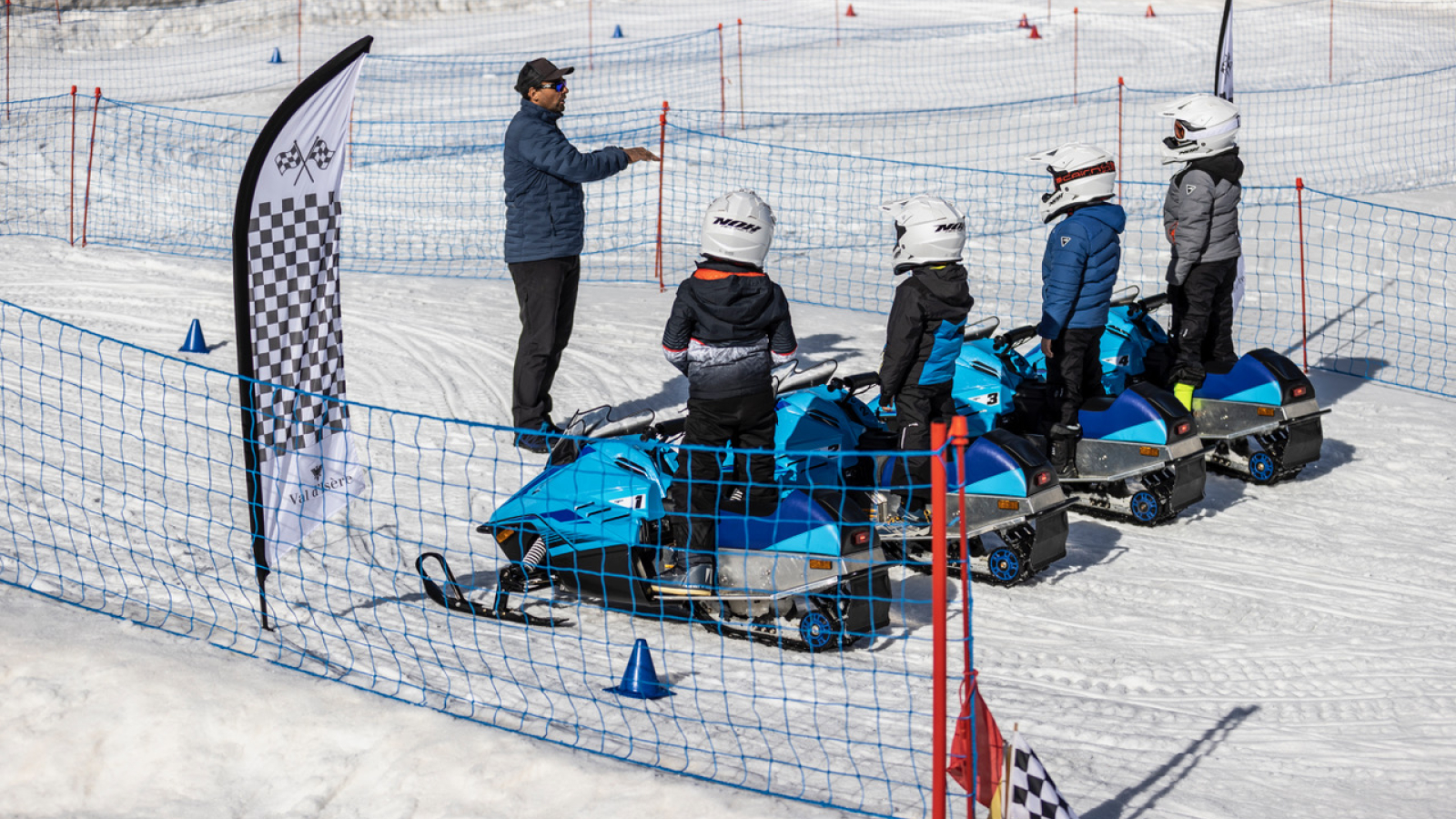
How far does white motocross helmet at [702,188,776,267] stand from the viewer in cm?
597

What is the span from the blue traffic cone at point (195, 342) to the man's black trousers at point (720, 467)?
15.0ft

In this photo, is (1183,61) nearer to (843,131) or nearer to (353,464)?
(843,131)

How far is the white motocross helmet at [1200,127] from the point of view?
8.09m

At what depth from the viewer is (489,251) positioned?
42.7 ft

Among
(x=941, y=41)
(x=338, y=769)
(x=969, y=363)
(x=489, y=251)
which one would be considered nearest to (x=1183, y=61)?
(x=941, y=41)

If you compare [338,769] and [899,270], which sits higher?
[899,270]

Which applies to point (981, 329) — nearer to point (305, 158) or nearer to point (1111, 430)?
point (1111, 430)

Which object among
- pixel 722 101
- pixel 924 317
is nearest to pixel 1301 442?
pixel 924 317

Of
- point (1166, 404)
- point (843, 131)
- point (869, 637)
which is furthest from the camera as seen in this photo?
point (843, 131)

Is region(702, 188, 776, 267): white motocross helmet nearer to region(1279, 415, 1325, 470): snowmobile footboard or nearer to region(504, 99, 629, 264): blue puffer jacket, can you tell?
region(504, 99, 629, 264): blue puffer jacket

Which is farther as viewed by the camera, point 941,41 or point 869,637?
point 941,41

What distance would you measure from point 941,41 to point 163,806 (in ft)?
57.3

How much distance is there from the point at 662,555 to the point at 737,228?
1517mm

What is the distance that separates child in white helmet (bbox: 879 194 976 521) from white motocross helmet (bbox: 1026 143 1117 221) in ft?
3.44
